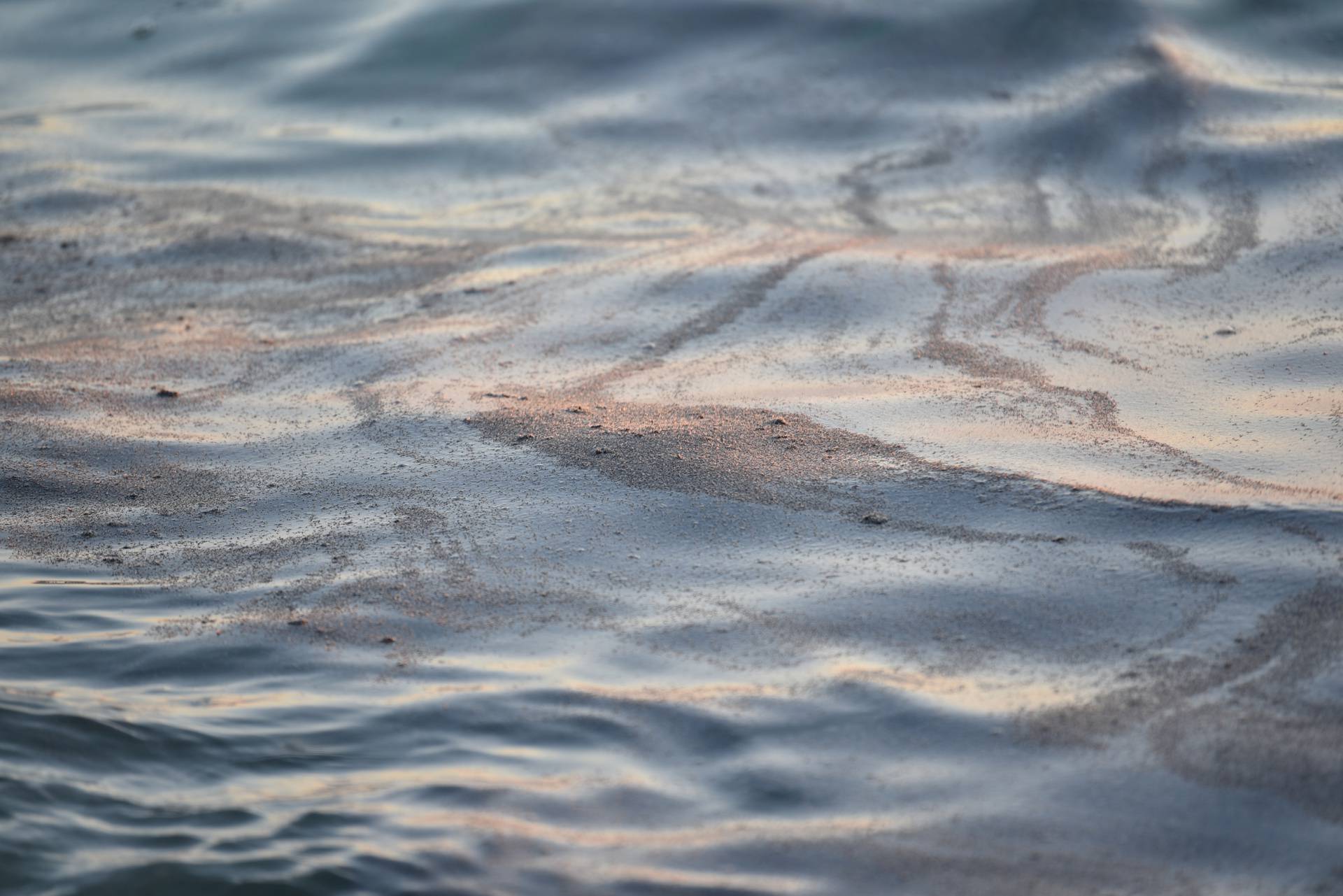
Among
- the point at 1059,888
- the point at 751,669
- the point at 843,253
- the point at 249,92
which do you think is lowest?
the point at 1059,888

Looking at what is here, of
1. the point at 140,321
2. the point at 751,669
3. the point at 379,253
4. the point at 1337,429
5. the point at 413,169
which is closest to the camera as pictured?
the point at 751,669

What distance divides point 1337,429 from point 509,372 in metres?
2.14

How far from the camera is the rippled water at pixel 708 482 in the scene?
79.0 inches

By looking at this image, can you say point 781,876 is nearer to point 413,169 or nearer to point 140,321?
point 140,321

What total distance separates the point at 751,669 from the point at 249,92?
5140 millimetres

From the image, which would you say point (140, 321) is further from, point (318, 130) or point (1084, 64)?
point (1084, 64)

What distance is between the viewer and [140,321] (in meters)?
4.32

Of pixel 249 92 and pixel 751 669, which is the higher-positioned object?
pixel 249 92

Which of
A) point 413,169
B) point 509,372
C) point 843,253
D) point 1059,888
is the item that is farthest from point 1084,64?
point 1059,888

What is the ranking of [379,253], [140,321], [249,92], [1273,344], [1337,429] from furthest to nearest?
1. [249,92]
2. [379,253]
3. [140,321]
4. [1273,344]
5. [1337,429]

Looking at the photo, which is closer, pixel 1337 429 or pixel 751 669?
pixel 751 669

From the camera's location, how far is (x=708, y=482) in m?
2.99

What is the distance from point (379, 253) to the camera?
481 cm

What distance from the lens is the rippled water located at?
2.01m
